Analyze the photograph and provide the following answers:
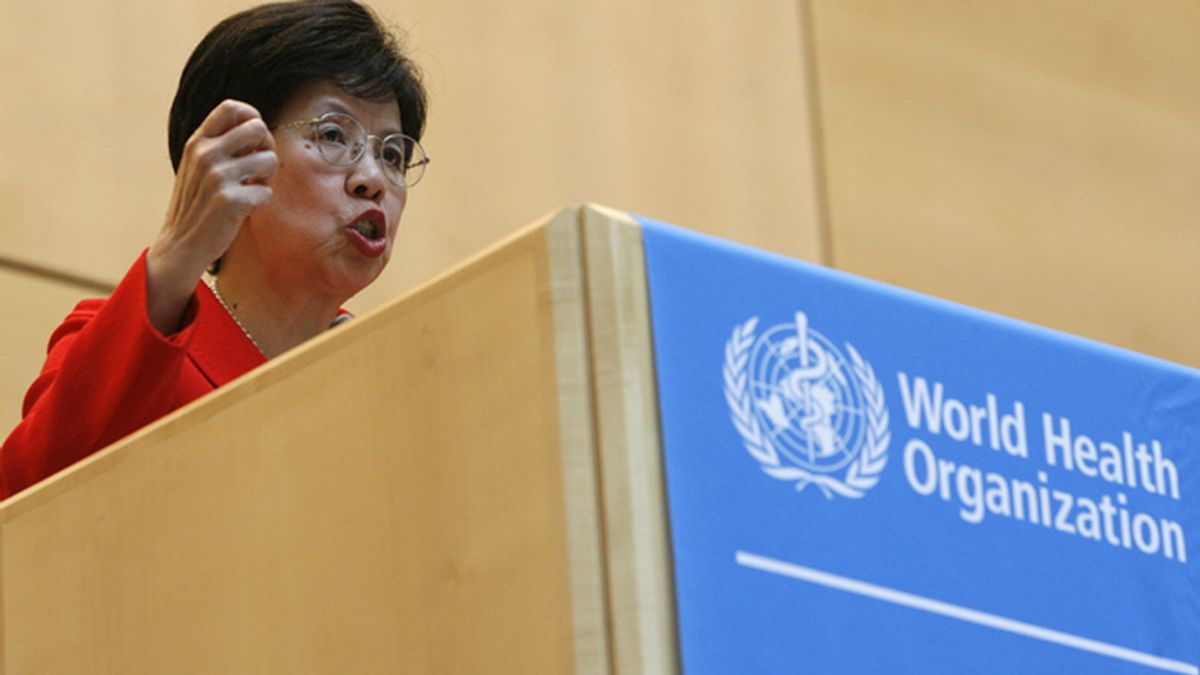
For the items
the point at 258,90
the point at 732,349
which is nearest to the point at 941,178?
the point at 258,90

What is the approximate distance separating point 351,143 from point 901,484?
3.02ft

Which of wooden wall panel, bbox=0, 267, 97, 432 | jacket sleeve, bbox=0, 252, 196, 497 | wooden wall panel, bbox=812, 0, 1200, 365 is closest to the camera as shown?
jacket sleeve, bbox=0, 252, 196, 497

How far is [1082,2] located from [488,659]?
325 centimetres

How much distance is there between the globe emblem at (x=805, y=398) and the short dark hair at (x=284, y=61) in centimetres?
92

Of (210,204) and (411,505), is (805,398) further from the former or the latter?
(210,204)

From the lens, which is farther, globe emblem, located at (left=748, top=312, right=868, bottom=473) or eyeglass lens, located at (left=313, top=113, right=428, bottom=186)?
eyeglass lens, located at (left=313, top=113, right=428, bottom=186)

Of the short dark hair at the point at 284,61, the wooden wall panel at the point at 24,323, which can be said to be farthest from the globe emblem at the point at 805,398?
the wooden wall panel at the point at 24,323

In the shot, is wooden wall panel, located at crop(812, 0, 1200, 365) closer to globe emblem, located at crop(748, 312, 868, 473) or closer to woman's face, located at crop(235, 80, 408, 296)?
woman's face, located at crop(235, 80, 408, 296)

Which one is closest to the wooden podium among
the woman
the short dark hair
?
the woman

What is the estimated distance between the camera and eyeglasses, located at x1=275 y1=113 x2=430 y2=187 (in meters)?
1.95

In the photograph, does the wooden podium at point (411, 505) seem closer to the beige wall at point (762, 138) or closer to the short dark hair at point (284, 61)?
the short dark hair at point (284, 61)

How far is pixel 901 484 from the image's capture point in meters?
1.16

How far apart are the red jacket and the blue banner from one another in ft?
1.45

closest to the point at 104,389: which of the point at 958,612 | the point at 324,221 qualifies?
the point at 324,221
